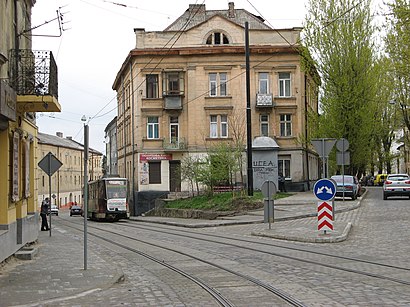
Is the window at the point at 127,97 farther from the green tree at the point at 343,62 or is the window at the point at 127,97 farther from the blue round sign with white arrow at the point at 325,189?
the blue round sign with white arrow at the point at 325,189

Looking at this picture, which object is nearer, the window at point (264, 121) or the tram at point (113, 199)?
the tram at point (113, 199)

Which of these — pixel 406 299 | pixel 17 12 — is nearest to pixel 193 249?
pixel 17 12

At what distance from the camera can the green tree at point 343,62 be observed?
144ft

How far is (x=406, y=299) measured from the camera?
9.03m

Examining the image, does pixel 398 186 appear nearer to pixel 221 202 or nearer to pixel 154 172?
pixel 221 202

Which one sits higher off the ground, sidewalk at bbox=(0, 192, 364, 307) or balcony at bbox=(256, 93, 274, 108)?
balcony at bbox=(256, 93, 274, 108)

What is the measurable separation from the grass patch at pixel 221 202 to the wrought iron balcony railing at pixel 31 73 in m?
19.5

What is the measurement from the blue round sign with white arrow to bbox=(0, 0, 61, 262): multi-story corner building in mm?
8001

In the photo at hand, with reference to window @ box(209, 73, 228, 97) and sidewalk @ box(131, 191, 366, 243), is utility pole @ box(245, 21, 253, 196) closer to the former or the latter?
sidewalk @ box(131, 191, 366, 243)

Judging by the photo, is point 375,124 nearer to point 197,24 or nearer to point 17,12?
point 197,24

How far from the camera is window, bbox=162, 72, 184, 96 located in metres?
51.0

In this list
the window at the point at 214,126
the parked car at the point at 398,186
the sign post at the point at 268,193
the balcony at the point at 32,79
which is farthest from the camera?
the window at the point at 214,126

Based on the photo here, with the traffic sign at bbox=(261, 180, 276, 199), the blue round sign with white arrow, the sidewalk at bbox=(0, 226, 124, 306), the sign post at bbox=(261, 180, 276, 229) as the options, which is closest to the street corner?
the sign post at bbox=(261, 180, 276, 229)

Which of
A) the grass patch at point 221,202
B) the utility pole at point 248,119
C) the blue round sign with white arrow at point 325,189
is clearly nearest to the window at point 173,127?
the grass patch at point 221,202
